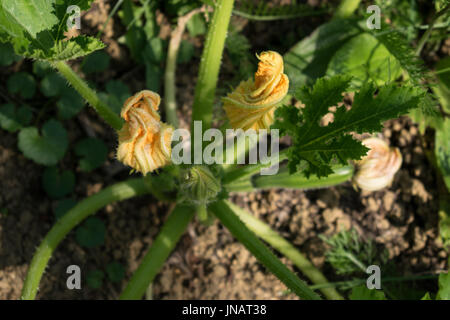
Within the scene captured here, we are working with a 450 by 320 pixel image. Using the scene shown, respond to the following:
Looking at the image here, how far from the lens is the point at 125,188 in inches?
89.7

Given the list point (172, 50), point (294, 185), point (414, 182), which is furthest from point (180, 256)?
point (414, 182)

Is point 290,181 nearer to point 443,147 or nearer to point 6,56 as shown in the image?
point 443,147

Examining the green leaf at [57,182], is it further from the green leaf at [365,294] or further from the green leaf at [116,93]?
the green leaf at [365,294]

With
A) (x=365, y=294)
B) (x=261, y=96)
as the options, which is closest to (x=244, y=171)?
(x=261, y=96)

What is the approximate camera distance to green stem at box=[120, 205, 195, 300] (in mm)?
2025

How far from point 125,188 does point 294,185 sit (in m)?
0.81

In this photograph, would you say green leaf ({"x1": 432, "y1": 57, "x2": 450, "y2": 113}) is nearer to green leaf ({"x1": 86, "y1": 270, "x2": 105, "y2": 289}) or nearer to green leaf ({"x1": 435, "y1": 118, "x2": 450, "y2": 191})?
green leaf ({"x1": 435, "y1": 118, "x2": 450, "y2": 191})

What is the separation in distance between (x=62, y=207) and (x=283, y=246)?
44.8 inches

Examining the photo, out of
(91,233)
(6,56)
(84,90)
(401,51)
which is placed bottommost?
(91,233)

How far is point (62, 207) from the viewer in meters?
2.41

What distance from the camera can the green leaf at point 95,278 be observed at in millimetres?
2334

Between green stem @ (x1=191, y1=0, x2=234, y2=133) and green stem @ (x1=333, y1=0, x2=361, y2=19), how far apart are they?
0.97 metres
